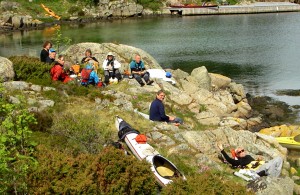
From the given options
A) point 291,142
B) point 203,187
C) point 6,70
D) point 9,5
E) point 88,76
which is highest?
point 9,5

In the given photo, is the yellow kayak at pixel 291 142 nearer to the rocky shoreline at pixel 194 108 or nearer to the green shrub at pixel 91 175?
the rocky shoreline at pixel 194 108

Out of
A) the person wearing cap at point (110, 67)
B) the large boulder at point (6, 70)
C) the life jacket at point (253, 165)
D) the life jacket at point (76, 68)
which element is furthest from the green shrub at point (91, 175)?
the life jacket at point (76, 68)

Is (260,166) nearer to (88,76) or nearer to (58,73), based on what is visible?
(88,76)

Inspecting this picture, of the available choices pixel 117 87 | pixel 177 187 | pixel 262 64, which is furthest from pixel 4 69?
pixel 262 64

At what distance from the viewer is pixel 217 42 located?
6009 cm

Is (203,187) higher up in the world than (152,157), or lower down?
higher up

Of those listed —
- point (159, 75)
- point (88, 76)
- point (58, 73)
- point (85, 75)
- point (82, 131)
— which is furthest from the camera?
point (159, 75)

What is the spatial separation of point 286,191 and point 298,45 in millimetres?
44960

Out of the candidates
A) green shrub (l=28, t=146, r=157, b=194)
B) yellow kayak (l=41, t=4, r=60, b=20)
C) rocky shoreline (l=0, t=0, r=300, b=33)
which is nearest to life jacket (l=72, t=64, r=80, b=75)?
green shrub (l=28, t=146, r=157, b=194)

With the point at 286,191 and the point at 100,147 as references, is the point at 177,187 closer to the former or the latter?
the point at 100,147

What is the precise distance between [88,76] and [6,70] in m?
4.30

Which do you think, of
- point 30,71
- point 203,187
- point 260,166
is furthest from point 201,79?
point 203,187

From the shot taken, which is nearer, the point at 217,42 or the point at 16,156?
the point at 16,156

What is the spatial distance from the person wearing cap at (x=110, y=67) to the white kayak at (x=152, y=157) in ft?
24.7
